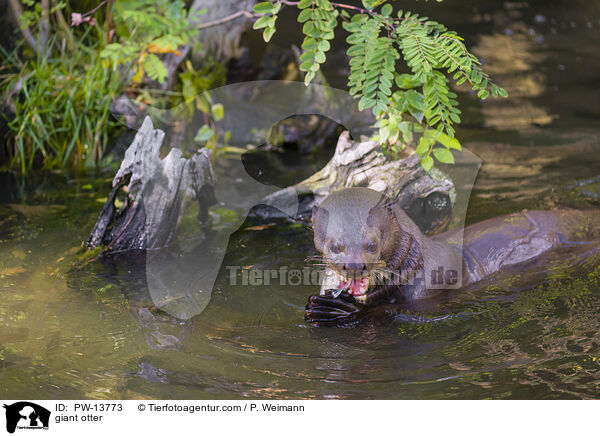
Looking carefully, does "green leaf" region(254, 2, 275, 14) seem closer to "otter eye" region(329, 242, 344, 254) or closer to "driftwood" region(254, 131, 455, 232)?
"otter eye" region(329, 242, 344, 254)

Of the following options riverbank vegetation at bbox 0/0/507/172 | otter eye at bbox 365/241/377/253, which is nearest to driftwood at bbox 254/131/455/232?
riverbank vegetation at bbox 0/0/507/172

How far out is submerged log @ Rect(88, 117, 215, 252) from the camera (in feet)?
14.2

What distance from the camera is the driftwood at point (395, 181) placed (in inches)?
174

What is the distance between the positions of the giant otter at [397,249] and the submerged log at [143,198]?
1.45m

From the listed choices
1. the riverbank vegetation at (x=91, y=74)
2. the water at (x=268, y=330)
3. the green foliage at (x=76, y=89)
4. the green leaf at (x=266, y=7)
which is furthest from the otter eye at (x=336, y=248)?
the green foliage at (x=76, y=89)

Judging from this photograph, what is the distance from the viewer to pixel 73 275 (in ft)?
12.8

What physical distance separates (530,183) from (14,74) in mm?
4466

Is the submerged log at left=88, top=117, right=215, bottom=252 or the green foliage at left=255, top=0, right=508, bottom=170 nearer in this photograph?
the green foliage at left=255, top=0, right=508, bottom=170

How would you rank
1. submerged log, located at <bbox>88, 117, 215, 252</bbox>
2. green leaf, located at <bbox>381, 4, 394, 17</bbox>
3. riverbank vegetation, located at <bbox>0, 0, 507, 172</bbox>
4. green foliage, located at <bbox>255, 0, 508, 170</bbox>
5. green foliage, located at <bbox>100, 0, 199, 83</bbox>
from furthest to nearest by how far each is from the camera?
riverbank vegetation, located at <bbox>0, 0, 507, 172</bbox> → green foliage, located at <bbox>100, 0, 199, 83</bbox> → submerged log, located at <bbox>88, 117, 215, 252</bbox> → green leaf, located at <bbox>381, 4, 394, 17</bbox> → green foliage, located at <bbox>255, 0, 508, 170</bbox>
